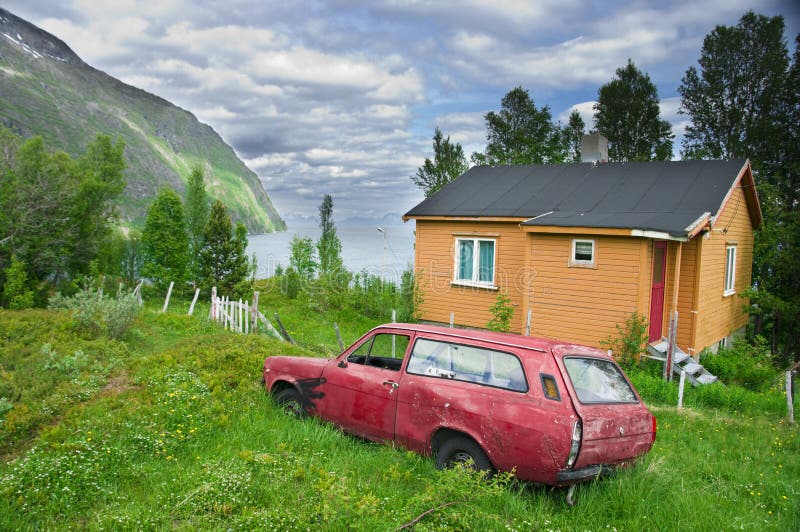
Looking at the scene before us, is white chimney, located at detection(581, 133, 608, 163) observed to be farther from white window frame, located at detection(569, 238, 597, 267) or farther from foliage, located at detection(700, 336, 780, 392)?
foliage, located at detection(700, 336, 780, 392)

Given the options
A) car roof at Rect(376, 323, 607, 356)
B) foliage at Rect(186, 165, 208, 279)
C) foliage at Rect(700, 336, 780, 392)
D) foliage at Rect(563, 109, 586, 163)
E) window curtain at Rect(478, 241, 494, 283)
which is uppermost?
foliage at Rect(563, 109, 586, 163)

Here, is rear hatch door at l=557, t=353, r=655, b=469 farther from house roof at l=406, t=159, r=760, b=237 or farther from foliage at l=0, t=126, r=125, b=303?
foliage at l=0, t=126, r=125, b=303

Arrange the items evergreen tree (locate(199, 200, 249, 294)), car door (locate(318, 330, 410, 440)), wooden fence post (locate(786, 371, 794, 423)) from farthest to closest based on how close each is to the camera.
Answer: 1. evergreen tree (locate(199, 200, 249, 294))
2. wooden fence post (locate(786, 371, 794, 423))
3. car door (locate(318, 330, 410, 440))

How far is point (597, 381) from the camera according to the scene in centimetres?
533

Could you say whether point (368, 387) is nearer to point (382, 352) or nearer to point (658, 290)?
point (382, 352)

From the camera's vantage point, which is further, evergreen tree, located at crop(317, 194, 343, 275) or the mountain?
the mountain

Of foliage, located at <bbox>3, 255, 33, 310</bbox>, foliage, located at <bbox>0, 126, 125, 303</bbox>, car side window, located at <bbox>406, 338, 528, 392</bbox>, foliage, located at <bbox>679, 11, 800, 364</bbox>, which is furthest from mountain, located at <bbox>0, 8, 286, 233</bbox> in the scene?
car side window, located at <bbox>406, 338, 528, 392</bbox>

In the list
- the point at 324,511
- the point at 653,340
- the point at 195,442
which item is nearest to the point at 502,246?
the point at 653,340

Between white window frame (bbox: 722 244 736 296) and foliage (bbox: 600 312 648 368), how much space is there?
5303 millimetres

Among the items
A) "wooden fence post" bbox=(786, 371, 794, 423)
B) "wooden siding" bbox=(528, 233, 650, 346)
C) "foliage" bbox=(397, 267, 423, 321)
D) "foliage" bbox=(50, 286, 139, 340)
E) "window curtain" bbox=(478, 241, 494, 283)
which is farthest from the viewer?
"foliage" bbox=(397, 267, 423, 321)

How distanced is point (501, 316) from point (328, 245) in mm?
10830

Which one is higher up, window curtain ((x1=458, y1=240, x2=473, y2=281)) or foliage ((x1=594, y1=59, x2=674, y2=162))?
foliage ((x1=594, y1=59, x2=674, y2=162))

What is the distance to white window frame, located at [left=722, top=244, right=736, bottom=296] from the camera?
1592 cm

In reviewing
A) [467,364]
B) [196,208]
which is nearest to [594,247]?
[467,364]
